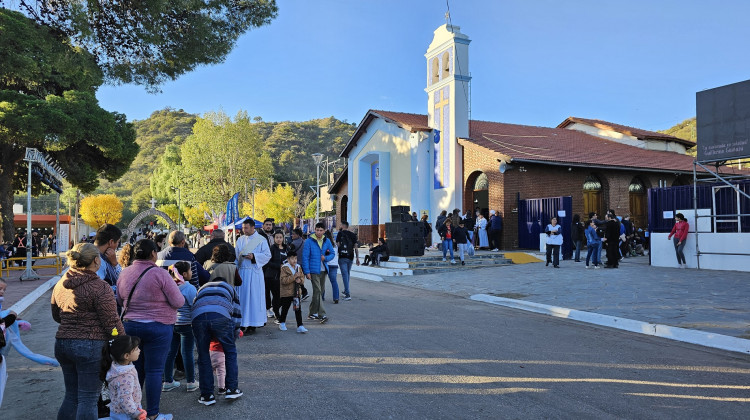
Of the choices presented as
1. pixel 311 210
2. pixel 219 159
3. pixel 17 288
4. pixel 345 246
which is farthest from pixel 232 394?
pixel 311 210

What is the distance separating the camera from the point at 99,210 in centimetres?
7100

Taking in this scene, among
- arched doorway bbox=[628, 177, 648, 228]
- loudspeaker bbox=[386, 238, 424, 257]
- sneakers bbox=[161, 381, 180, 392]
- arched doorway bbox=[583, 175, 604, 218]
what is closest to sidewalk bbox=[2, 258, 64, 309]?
sneakers bbox=[161, 381, 180, 392]

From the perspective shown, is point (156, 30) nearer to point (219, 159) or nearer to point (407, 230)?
point (407, 230)

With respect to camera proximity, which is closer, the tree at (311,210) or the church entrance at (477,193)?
the church entrance at (477,193)

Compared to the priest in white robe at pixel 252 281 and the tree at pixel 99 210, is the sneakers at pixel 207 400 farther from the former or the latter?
the tree at pixel 99 210

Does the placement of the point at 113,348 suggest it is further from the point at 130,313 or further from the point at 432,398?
the point at 432,398

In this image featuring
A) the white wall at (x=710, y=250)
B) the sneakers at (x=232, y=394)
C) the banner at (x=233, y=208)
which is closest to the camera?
the sneakers at (x=232, y=394)

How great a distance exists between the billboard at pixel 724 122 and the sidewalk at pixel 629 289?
3277 millimetres

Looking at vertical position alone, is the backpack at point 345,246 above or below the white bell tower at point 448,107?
below

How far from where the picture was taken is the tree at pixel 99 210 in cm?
7081

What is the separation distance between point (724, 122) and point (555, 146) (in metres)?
13.0

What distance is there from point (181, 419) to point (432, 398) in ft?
7.24

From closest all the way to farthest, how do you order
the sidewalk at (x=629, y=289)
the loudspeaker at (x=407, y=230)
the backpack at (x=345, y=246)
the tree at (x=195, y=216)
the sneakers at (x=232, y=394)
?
the sneakers at (x=232, y=394) → the sidewalk at (x=629, y=289) → the backpack at (x=345, y=246) → the loudspeaker at (x=407, y=230) → the tree at (x=195, y=216)

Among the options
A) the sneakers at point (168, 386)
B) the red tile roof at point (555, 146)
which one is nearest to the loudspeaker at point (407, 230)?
the red tile roof at point (555, 146)
